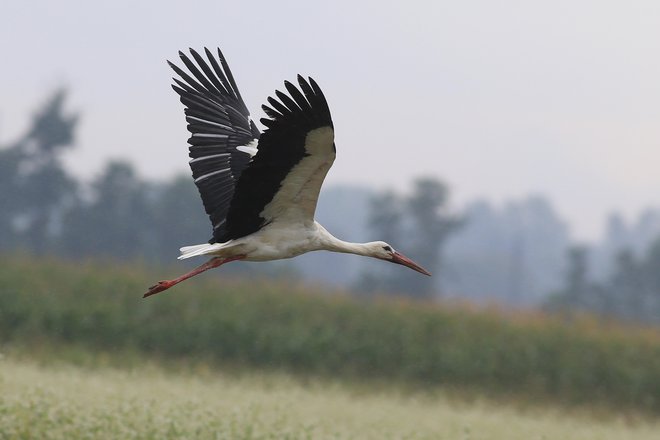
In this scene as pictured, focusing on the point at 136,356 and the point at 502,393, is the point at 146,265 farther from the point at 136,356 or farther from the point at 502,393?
the point at 502,393

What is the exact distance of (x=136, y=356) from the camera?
1440cm

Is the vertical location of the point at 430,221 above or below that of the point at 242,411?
above

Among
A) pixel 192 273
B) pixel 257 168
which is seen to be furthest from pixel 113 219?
pixel 257 168

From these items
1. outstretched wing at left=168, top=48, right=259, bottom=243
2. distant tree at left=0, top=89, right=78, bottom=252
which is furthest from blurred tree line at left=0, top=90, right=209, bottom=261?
outstretched wing at left=168, top=48, right=259, bottom=243

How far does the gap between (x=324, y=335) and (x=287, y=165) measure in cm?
889

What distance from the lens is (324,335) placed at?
51.0 feet

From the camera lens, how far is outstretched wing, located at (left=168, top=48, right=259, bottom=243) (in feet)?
28.1

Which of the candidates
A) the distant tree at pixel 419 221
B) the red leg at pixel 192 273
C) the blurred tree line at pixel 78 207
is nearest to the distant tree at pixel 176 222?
the blurred tree line at pixel 78 207

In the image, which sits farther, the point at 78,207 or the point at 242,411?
the point at 78,207

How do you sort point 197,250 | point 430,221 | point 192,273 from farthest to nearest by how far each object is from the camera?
point 430,221
point 192,273
point 197,250

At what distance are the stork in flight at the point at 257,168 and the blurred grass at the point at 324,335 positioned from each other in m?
6.50

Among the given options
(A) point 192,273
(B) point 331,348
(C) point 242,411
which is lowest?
(C) point 242,411

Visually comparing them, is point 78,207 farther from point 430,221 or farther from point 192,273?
point 192,273

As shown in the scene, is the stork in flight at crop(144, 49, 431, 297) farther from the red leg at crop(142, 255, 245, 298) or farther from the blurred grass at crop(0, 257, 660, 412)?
the blurred grass at crop(0, 257, 660, 412)
